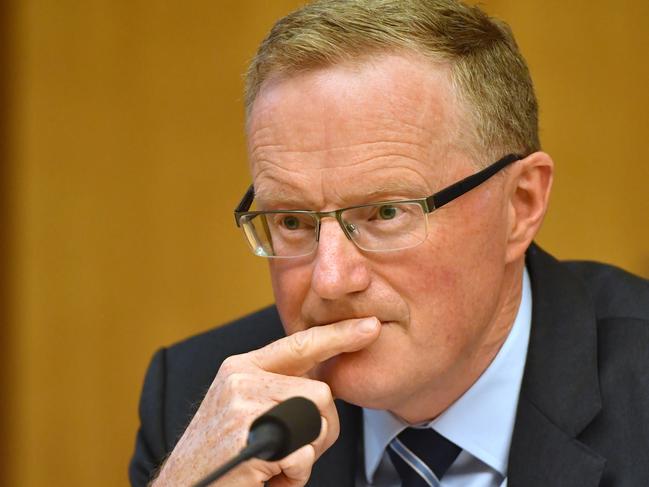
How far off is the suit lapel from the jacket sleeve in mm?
921

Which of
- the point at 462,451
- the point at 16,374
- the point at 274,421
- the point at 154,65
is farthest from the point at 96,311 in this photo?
the point at 274,421

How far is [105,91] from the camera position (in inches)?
139

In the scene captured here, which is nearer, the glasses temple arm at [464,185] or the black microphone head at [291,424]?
the black microphone head at [291,424]

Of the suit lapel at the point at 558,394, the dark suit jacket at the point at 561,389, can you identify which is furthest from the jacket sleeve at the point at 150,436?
the suit lapel at the point at 558,394

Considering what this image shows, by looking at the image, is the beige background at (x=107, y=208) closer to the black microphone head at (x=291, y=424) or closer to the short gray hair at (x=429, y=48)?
the short gray hair at (x=429, y=48)

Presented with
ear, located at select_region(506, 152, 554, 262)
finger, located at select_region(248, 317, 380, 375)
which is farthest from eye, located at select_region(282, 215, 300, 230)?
ear, located at select_region(506, 152, 554, 262)

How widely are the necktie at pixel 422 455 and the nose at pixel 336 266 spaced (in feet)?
1.60

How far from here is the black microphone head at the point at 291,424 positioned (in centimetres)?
136

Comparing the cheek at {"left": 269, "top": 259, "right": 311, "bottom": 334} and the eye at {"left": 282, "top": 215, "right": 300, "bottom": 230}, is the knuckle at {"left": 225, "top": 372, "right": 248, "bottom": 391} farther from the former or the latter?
the eye at {"left": 282, "top": 215, "right": 300, "bottom": 230}

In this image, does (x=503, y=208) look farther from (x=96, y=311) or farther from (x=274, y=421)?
(x=96, y=311)

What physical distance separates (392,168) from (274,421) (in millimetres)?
670

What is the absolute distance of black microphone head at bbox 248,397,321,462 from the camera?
1.36m

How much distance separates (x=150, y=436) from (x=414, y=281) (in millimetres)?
952

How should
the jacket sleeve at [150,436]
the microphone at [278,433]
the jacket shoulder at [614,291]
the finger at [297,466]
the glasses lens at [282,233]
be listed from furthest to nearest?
1. the jacket sleeve at [150,436]
2. the jacket shoulder at [614,291]
3. the glasses lens at [282,233]
4. the finger at [297,466]
5. the microphone at [278,433]
